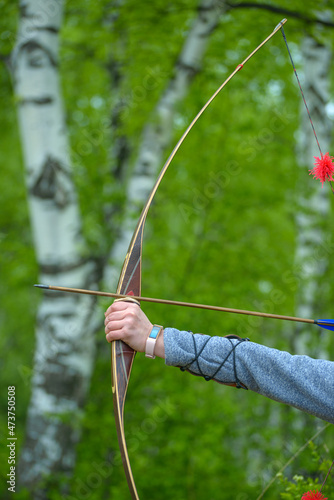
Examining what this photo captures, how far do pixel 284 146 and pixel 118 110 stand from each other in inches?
76.6

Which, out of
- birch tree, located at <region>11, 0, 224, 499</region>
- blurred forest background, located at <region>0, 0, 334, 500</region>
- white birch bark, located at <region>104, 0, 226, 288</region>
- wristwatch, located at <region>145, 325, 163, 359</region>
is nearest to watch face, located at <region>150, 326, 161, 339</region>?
wristwatch, located at <region>145, 325, 163, 359</region>

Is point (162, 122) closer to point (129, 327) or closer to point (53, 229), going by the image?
point (53, 229)

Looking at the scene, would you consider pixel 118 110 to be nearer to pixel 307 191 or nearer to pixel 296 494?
pixel 307 191

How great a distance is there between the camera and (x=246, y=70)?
3.58 metres

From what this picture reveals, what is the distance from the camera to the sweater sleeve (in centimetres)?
93

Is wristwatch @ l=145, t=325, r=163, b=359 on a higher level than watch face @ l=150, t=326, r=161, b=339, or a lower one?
lower

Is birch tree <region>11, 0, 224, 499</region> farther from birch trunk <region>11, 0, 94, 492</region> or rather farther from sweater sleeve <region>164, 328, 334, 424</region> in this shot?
sweater sleeve <region>164, 328, 334, 424</region>

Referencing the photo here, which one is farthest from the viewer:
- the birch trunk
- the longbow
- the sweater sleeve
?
the birch trunk

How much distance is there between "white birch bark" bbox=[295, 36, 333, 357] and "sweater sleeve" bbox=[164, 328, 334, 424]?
89.1 inches

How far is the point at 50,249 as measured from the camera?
92.1 inches

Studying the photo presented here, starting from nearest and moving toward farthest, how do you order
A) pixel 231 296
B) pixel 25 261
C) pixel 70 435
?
pixel 70 435, pixel 25 261, pixel 231 296

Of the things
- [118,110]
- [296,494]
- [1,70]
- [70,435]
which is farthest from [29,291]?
[296,494]

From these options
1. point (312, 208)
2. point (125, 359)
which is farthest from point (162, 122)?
point (125, 359)

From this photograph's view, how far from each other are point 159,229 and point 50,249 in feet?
4.11
